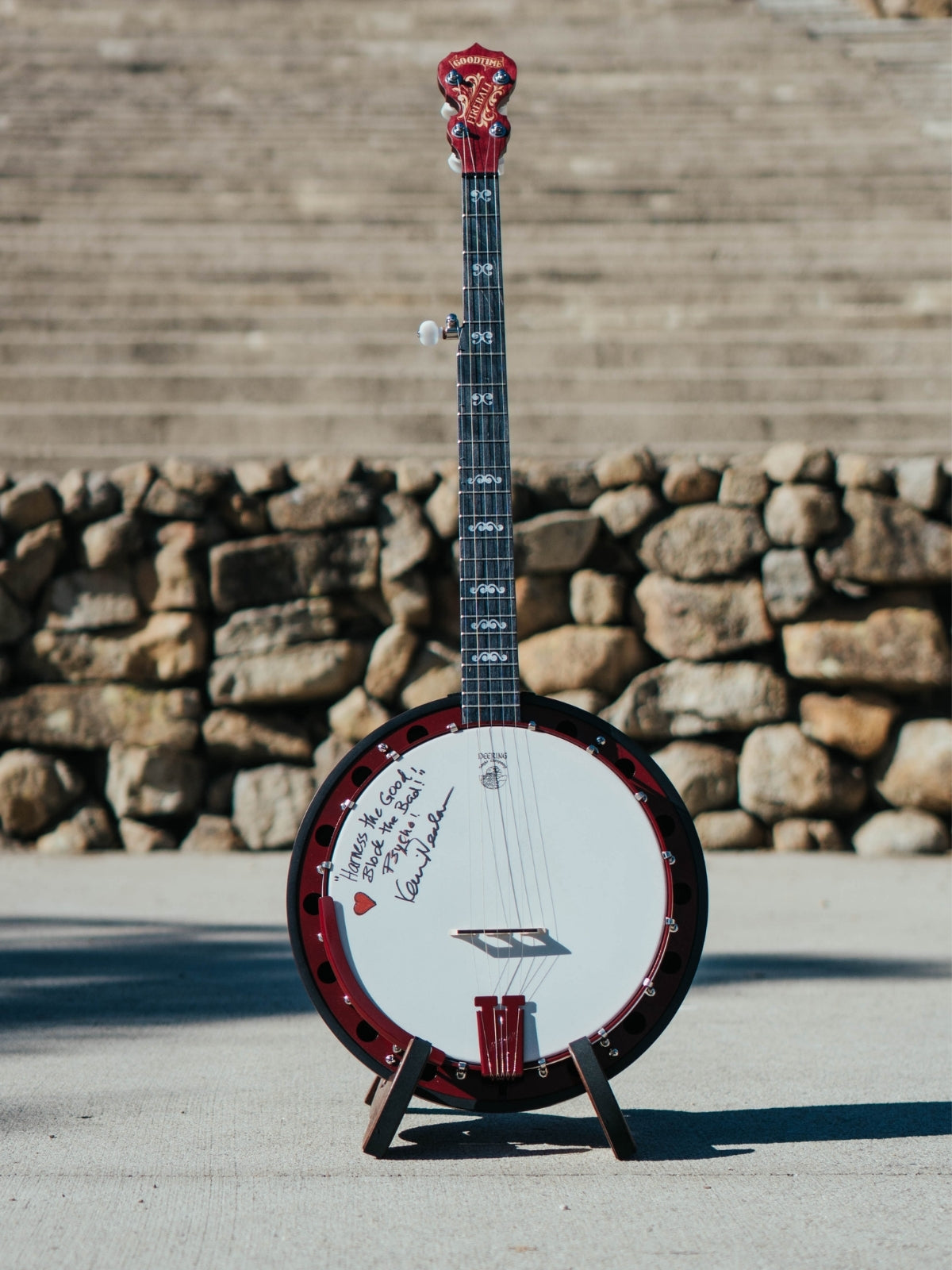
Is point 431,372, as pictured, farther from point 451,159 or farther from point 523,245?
point 451,159

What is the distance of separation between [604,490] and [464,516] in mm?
3549

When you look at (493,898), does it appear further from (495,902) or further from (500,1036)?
(500,1036)

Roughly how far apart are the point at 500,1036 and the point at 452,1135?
309mm

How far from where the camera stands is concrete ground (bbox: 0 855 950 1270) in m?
1.90

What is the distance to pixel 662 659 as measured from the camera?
5.88 metres

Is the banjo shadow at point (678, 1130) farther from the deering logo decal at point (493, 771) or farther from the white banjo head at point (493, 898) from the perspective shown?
the deering logo decal at point (493, 771)

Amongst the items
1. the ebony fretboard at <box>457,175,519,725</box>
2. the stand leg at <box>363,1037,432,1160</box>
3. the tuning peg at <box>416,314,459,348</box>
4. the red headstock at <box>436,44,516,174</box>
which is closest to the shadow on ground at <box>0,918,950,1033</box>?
the stand leg at <box>363,1037,432,1160</box>

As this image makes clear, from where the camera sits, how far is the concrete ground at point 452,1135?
1896 mm

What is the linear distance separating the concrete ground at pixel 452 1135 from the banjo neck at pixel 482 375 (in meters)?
0.79

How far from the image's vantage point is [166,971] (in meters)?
3.84

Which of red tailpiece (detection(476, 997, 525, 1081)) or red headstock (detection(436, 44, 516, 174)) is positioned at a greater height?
red headstock (detection(436, 44, 516, 174))

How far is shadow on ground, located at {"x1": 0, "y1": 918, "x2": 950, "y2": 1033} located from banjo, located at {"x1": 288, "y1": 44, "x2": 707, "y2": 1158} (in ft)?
3.80
